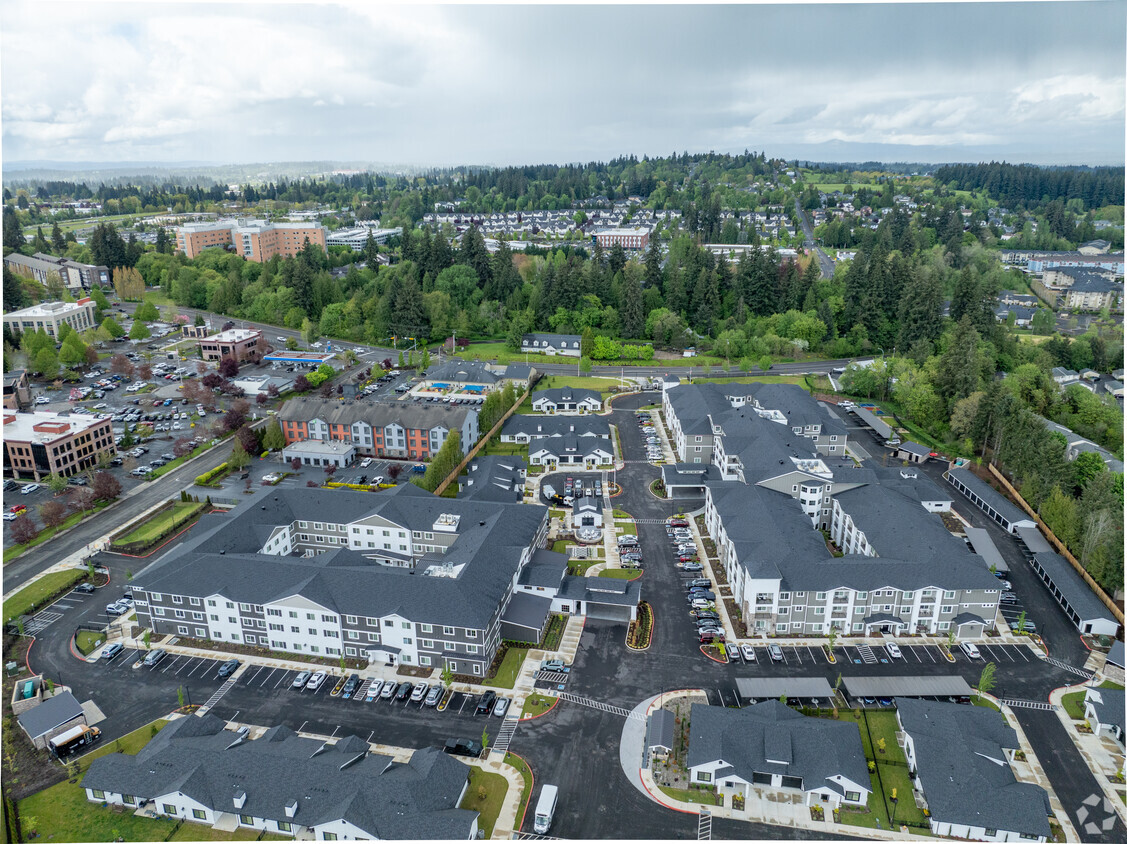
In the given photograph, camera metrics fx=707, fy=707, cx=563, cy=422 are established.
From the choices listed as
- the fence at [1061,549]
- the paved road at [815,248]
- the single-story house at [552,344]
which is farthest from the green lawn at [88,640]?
the paved road at [815,248]

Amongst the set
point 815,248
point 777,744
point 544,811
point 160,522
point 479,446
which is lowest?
point 544,811

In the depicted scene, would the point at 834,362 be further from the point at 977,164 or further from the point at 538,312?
the point at 977,164

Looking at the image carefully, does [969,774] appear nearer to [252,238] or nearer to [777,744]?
[777,744]

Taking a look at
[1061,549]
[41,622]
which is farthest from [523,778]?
[1061,549]

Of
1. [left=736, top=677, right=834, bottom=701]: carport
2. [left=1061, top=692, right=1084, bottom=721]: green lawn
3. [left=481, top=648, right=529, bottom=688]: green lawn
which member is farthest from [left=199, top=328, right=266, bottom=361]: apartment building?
[left=1061, top=692, right=1084, bottom=721]: green lawn

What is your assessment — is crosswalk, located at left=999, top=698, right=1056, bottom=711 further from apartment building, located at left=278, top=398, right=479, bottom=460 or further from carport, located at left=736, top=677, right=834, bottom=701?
apartment building, located at left=278, top=398, right=479, bottom=460

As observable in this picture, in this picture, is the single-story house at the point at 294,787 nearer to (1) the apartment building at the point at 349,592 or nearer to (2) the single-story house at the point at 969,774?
(1) the apartment building at the point at 349,592
